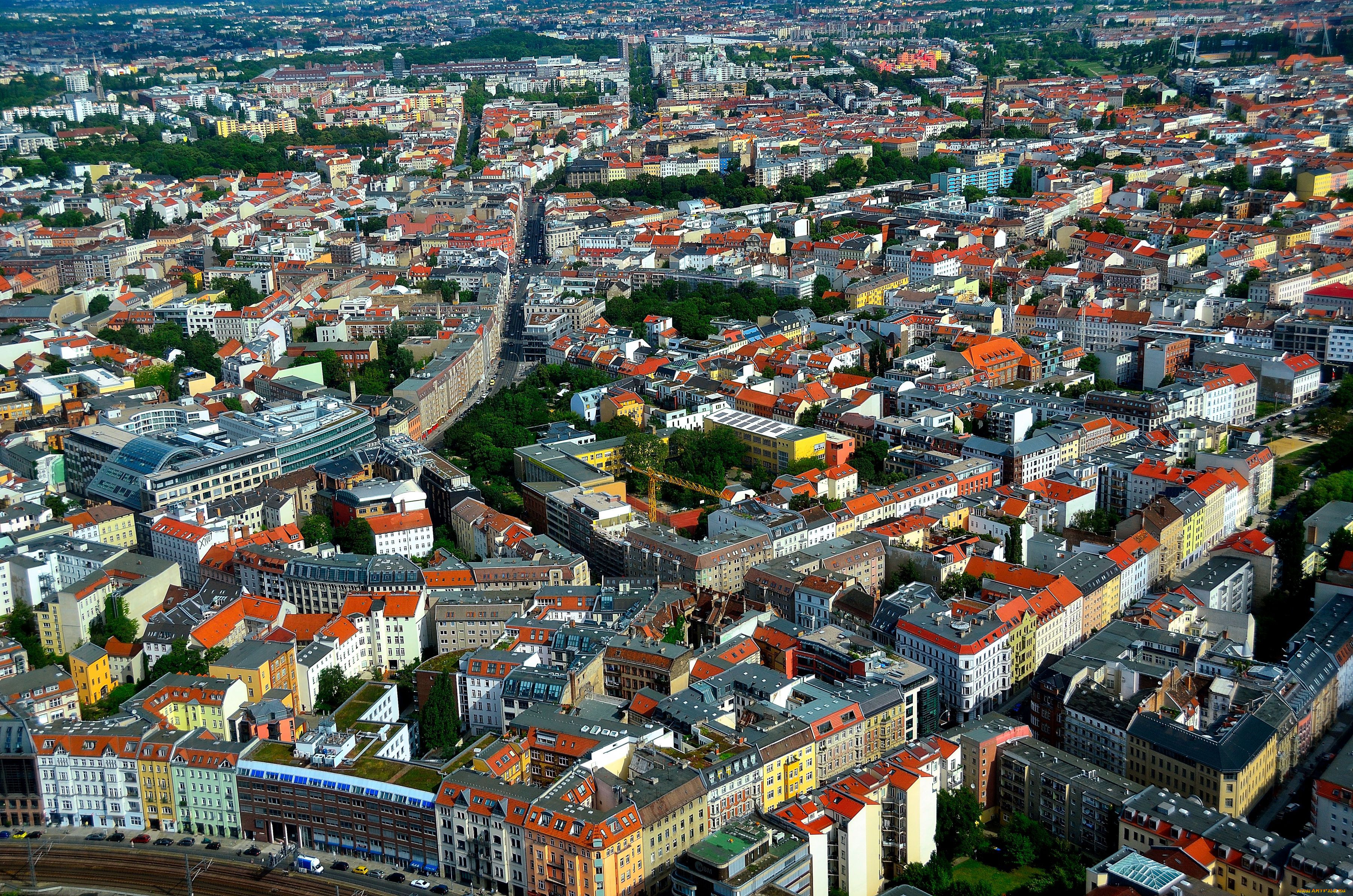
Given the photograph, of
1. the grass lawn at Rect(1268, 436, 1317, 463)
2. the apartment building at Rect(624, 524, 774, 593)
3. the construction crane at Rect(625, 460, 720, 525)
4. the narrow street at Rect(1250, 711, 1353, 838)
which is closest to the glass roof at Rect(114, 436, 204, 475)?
the construction crane at Rect(625, 460, 720, 525)

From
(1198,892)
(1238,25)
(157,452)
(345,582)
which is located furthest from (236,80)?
(1198,892)

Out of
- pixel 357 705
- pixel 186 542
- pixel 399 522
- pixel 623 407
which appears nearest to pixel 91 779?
pixel 357 705

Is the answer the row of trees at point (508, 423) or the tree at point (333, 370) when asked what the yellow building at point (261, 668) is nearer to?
the row of trees at point (508, 423)

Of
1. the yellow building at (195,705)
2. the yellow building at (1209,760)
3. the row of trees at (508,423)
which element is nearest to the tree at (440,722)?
the yellow building at (195,705)

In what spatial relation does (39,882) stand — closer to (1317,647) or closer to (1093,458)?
(1317,647)

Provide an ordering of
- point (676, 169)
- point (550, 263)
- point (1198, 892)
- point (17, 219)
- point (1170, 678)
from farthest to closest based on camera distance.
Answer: point (676, 169) < point (17, 219) < point (550, 263) < point (1170, 678) < point (1198, 892)

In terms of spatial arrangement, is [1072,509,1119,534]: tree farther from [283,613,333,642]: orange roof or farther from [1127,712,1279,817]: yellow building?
[283,613,333,642]: orange roof
